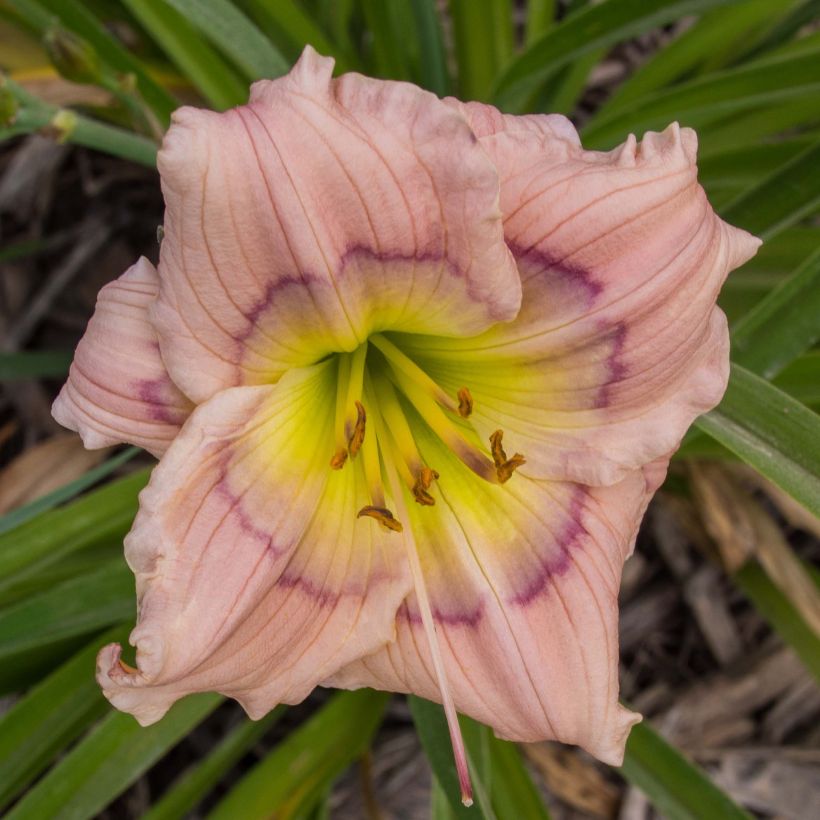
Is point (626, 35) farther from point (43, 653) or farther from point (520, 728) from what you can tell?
point (43, 653)

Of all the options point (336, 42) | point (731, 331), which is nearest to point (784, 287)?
point (731, 331)

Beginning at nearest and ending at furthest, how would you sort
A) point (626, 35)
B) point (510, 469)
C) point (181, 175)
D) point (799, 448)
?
1. point (181, 175)
2. point (510, 469)
3. point (799, 448)
4. point (626, 35)

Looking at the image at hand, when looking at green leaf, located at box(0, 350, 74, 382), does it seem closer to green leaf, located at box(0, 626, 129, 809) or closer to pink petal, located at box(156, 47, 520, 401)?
green leaf, located at box(0, 626, 129, 809)

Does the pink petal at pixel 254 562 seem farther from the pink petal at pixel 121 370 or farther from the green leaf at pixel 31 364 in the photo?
the green leaf at pixel 31 364

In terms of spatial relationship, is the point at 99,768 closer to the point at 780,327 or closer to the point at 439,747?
the point at 439,747

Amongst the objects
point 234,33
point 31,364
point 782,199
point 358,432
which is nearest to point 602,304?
point 358,432

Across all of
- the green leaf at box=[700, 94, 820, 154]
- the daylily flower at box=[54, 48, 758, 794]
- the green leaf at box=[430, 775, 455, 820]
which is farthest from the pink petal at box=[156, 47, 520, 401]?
the green leaf at box=[700, 94, 820, 154]

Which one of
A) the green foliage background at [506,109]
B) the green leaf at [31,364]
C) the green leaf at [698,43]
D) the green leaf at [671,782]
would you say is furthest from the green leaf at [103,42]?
the green leaf at [671,782]

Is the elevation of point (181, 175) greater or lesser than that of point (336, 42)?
greater
